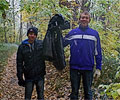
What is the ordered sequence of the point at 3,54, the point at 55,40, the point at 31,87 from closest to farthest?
the point at 55,40 → the point at 31,87 → the point at 3,54

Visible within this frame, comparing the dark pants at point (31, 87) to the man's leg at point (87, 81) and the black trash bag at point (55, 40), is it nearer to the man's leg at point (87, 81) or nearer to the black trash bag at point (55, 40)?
the black trash bag at point (55, 40)

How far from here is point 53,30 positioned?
3406 mm

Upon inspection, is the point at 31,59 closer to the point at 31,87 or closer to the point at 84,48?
the point at 31,87

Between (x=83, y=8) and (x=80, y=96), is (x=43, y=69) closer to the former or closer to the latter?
(x=80, y=96)

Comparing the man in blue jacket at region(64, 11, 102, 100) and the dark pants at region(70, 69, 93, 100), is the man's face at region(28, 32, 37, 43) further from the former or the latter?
the dark pants at region(70, 69, 93, 100)

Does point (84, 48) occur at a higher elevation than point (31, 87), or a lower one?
higher

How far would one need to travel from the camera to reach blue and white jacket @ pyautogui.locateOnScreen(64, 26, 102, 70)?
11.5 ft

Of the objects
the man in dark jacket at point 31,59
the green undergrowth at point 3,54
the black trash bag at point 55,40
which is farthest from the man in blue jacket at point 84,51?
the green undergrowth at point 3,54

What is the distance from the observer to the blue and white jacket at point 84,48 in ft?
11.5

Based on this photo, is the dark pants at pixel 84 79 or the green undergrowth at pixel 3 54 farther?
the green undergrowth at pixel 3 54

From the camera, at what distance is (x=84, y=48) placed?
351 centimetres

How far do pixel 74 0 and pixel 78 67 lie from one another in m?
4.40

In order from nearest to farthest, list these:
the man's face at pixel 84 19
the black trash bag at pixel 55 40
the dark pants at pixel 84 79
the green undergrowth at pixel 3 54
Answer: the black trash bag at pixel 55 40 → the man's face at pixel 84 19 → the dark pants at pixel 84 79 → the green undergrowth at pixel 3 54

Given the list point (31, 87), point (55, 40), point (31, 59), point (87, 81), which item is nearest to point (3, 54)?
point (31, 87)
